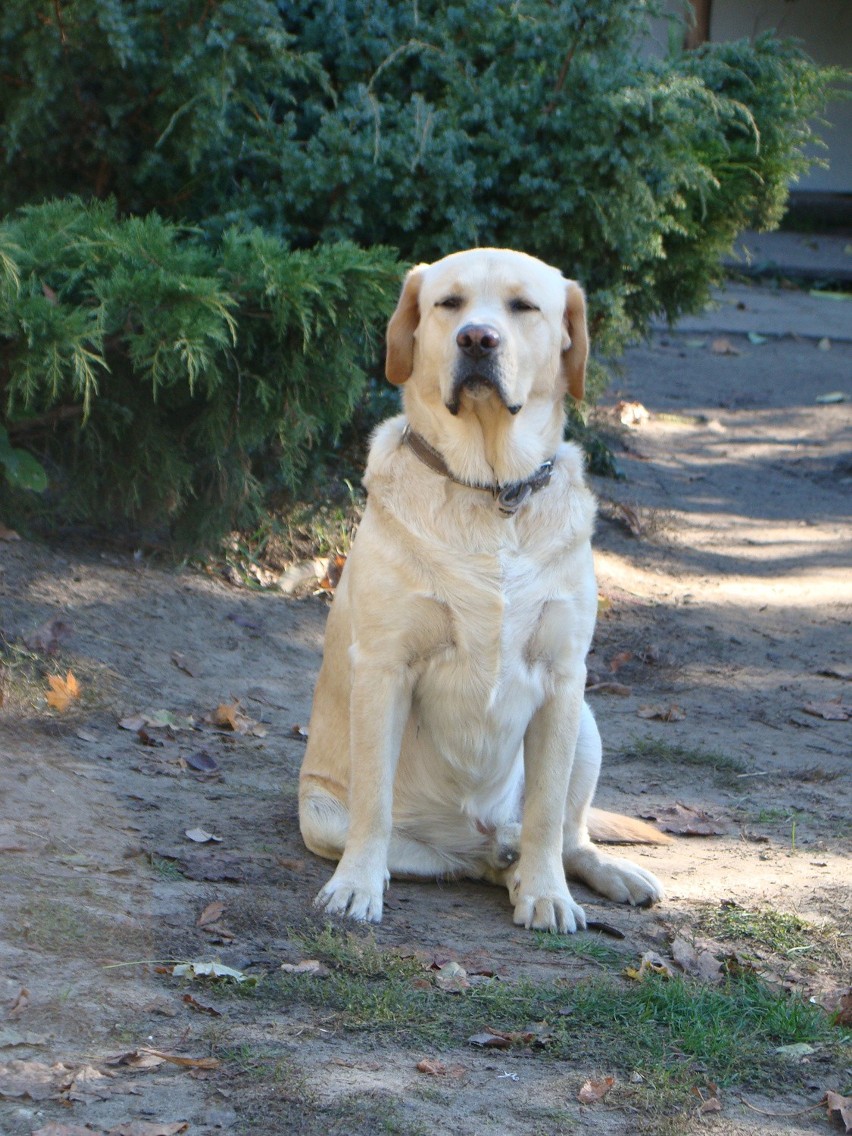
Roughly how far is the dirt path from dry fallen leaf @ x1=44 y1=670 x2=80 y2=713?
0.04 meters

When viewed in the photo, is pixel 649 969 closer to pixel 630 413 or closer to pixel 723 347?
pixel 630 413

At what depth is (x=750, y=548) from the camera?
25.7 feet

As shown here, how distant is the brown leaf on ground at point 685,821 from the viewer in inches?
172

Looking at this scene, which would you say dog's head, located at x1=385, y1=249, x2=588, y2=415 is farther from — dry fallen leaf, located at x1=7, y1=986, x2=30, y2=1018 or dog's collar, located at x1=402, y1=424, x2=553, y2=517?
dry fallen leaf, located at x1=7, y1=986, x2=30, y2=1018

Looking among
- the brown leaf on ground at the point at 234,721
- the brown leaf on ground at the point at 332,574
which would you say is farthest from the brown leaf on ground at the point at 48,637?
the brown leaf on ground at the point at 332,574

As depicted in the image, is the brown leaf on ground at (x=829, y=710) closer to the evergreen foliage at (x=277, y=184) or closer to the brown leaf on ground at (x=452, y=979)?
the evergreen foliage at (x=277, y=184)

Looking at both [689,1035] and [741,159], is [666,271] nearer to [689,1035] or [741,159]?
[741,159]

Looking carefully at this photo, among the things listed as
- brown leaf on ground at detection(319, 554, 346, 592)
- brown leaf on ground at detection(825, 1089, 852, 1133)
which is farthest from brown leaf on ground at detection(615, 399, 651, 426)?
brown leaf on ground at detection(825, 1089, 852, 1133)

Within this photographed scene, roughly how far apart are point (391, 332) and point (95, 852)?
1628 millimetres

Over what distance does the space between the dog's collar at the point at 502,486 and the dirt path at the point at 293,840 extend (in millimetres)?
1128

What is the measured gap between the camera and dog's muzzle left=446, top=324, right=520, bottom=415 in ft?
11.3

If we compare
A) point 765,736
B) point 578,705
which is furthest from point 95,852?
point 765,736

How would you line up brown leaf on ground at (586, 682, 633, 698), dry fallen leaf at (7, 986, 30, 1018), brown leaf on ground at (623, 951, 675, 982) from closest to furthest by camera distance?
dry fallen leaf at (7, 986, 30, 1018), brown leaf on ground at (623, 951, 675, 982), brown leaf on ground at (586, 682, 633, 698)

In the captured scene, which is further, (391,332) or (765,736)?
(765,736)
